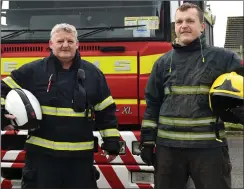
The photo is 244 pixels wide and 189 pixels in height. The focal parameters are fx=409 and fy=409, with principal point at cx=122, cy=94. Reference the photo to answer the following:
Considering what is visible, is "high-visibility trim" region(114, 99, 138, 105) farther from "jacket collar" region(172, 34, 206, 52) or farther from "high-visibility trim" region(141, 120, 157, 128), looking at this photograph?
"jacket collar" region(172, 34, 206, 52)

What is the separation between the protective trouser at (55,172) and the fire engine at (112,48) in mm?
744

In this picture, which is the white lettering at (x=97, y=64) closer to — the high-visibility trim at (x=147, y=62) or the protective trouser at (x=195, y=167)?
the high-visibility trim at (x=147, y=62)

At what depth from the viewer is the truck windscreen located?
3.69m

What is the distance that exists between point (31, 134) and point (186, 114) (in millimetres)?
1046

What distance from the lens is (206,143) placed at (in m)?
2.60

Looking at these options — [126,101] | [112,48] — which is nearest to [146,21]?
[112,48]

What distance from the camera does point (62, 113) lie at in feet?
8.74

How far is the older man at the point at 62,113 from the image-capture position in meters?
2.67

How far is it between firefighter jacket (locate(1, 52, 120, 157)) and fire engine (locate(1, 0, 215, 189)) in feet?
2.54

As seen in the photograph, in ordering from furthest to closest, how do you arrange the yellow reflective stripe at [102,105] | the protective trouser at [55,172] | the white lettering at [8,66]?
the white lettering at [8,66] < the yellow reflective stripe at [102,105] < the protective trouser at [55,172]

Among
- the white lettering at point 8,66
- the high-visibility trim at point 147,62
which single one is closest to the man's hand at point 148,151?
the high-visibility trim at point 147,62

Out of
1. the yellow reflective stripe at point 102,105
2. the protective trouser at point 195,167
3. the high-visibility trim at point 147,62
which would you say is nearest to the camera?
the protective trouser at point 195,167

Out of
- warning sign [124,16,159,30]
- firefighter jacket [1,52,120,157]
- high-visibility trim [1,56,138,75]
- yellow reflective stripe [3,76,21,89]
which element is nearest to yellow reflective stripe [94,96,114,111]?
firefighter jacket [1,52,120,157]

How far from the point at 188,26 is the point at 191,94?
0.44m
